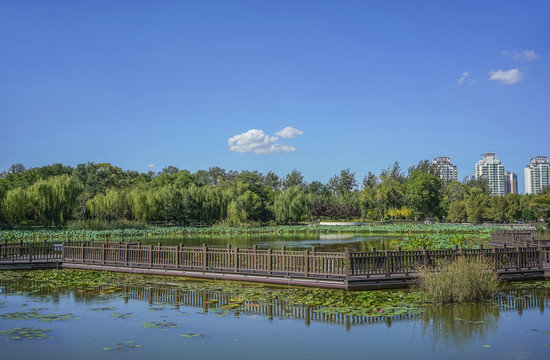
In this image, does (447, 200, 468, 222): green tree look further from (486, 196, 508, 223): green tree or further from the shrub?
the shrub

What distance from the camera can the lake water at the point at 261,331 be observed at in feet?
28.7

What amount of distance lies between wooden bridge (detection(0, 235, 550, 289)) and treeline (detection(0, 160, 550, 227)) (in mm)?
17627

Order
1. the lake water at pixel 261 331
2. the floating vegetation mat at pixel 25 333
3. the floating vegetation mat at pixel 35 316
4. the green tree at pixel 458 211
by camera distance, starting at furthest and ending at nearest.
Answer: the green tree at pixel 458 211, the floating vegetation mat at pixel 35 316, the floating vegetation mat at pixel 25 333, the lake water at pixel 261 331

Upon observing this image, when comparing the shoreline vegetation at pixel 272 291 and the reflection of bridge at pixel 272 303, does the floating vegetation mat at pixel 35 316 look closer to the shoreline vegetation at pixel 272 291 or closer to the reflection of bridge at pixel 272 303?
the reflection of bridge at pixel 272 303

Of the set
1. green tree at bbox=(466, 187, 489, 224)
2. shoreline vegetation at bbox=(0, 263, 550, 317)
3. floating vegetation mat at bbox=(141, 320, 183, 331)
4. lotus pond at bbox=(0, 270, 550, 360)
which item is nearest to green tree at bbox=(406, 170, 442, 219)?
green tree at bbox=(466, 187, 489, 224)

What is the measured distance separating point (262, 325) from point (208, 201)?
197 ft

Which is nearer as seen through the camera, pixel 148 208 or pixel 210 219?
pixel 148 208

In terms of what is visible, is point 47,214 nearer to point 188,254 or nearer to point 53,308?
point 188,254

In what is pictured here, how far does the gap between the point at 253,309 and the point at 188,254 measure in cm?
754

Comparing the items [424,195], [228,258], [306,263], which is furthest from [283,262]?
[424,195]

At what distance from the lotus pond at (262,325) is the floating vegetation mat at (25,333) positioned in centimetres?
2

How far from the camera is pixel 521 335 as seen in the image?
9875 millimetres

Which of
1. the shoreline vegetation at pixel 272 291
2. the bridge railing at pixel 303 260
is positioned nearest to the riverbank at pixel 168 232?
the shoreline vegetation at pixel 272 291

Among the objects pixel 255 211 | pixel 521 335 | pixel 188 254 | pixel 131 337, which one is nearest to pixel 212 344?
pixel 131 337
